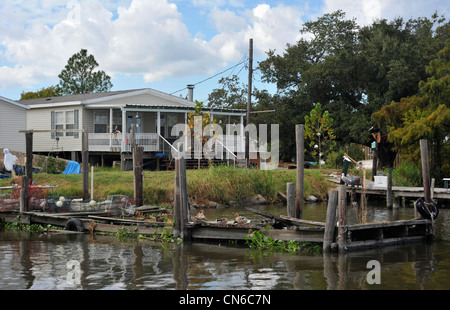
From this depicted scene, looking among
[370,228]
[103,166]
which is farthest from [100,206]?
[103,166]

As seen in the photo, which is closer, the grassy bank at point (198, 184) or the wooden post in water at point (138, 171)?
the wooden post in water at point (138, 171)

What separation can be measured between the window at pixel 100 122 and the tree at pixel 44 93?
25.0 meters

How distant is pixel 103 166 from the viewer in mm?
36344

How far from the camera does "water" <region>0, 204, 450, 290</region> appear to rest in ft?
40.4

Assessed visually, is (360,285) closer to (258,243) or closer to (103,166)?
(258,243)

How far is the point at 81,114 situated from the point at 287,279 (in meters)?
26.8

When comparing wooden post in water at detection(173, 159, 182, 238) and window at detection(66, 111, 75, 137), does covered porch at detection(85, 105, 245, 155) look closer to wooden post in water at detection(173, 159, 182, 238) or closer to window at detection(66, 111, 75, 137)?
window at detection(66, 111, 75, 137)

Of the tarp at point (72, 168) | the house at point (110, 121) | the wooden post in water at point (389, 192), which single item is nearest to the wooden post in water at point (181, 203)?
the wooden post in water at point (389, 192)

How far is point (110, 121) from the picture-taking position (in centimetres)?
3594

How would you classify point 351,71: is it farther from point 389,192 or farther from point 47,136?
point 47,136

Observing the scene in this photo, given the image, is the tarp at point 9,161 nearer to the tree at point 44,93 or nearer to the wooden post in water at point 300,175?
the wooden post in water at point 300,175

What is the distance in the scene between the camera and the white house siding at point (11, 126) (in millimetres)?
36594

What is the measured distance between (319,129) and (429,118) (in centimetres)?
1075

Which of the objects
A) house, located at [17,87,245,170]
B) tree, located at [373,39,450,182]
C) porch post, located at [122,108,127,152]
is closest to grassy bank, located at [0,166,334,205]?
porch post, located at [122,108,127,152]
